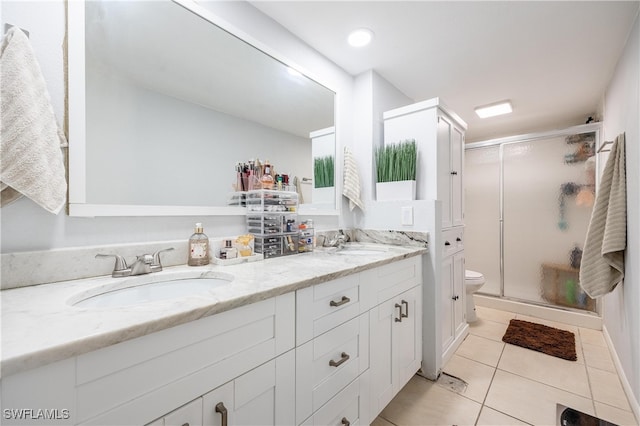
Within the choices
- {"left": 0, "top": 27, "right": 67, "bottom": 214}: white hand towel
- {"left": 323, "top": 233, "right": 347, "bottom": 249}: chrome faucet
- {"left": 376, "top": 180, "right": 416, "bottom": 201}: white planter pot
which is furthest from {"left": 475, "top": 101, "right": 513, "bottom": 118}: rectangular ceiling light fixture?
{"left": 0, "top": 27, "right": 67, "bottom": 214}: white hand towel

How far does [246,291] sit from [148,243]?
1.94 ft

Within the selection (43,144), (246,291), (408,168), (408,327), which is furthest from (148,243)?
(408,168)

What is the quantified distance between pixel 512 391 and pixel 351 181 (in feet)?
5.54

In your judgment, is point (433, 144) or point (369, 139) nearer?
point (433, 144)

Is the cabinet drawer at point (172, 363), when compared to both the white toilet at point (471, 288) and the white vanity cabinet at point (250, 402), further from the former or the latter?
the white toilet at point (471, 288)

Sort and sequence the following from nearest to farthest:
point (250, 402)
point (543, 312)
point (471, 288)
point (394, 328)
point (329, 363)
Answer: point (250, 402), point (329, 363), point (394, 328), point (471, 288), point (543, 312)

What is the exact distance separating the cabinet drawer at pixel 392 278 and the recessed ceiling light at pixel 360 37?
1.44 meters

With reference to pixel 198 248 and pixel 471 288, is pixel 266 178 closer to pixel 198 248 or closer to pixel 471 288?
pixel 198 248

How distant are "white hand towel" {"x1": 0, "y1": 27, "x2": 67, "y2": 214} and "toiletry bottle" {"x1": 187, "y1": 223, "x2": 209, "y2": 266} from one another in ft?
1.51

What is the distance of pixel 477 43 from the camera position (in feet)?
5.98

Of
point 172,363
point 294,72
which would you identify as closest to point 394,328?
point 172,363

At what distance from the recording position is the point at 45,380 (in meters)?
0.49

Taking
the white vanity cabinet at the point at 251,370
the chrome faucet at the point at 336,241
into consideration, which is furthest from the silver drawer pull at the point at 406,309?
the chrome faucet at the point at 336,241

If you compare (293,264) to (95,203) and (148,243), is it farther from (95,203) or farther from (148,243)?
(95,203)
